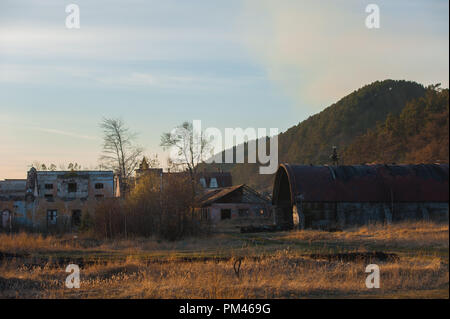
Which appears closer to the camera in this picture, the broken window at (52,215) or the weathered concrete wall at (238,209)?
the broken window at (52,215)

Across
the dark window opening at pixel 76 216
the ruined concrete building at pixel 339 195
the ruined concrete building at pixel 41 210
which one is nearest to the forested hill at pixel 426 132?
the ruined concrete building at pixel 339 195

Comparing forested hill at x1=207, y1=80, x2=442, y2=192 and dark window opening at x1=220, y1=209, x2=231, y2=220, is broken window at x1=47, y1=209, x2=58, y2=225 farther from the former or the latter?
forested hill at x1=207, y1=80, x2=442, y2=192

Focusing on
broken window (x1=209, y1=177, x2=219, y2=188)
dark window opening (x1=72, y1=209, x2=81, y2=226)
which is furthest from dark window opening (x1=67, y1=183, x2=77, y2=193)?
broken window (x1=209, y1=177, x2=219, y2=188)

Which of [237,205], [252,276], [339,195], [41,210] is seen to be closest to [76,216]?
[41,210]

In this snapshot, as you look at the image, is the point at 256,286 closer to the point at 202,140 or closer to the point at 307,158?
the point at 202,140

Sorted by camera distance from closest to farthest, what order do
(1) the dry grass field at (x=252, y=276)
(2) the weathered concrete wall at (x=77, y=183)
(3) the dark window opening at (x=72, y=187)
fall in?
1. (1) the dry grass field at (x=252, y=276)
2. (2) the weathered concrete wall at (x=77, y=183)
3. (3) the dark window opening at (x=72, y=187)

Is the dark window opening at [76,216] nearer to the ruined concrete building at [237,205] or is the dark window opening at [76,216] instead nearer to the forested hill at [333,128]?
the ruined concrete building at [237,205]

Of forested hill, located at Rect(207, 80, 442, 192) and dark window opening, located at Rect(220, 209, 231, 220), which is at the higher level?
forested hill, located at Rect(207, 80, 442, 192)

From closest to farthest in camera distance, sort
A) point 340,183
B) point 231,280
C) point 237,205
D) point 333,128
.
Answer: point 231,280
point 340,183
point 237,205
point 333,128

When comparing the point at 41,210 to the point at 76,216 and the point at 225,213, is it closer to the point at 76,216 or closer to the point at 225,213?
the point at 76,216

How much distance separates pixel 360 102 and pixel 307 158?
13227 mm

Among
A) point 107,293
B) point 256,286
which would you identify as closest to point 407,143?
point 256,286
